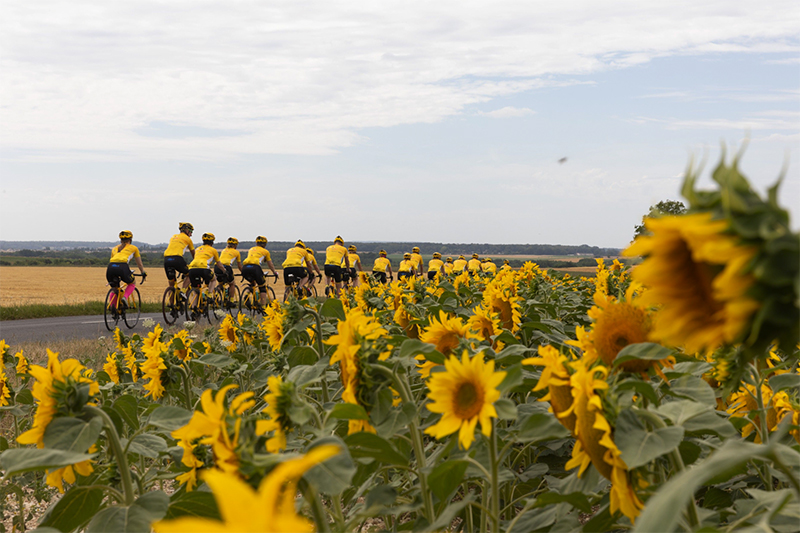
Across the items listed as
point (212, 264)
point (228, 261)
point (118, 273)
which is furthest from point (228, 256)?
point (118, 273)

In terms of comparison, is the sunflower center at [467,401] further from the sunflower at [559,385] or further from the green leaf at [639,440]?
the green leaf at [639,440]

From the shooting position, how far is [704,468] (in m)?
0.61

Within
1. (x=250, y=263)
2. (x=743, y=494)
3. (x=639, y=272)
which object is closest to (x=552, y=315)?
(x=743, y=494)

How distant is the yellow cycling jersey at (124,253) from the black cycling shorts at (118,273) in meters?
0.10

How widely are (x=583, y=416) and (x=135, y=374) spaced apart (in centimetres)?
332

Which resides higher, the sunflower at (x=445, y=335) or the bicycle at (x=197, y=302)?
the sunflower at (x=445, y=335)

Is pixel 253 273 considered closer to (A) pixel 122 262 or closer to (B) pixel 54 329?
(A) pixel 122 262

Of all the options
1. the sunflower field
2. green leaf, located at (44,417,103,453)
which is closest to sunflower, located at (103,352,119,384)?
the sunflower field

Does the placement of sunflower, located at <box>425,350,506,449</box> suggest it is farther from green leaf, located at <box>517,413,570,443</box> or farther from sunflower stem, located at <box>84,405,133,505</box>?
sunflower stem, located at <box>84,405,133,505</box>

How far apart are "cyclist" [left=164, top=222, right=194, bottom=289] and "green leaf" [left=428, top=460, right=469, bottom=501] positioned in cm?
→ 1342

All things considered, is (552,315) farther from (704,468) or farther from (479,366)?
(704,468)

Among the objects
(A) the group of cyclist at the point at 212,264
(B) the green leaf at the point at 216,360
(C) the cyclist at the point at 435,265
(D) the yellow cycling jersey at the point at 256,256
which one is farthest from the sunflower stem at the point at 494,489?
(C) the cyclist at the point at 435,265

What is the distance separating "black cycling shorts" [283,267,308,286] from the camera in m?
14.6

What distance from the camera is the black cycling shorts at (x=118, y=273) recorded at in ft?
42.2
